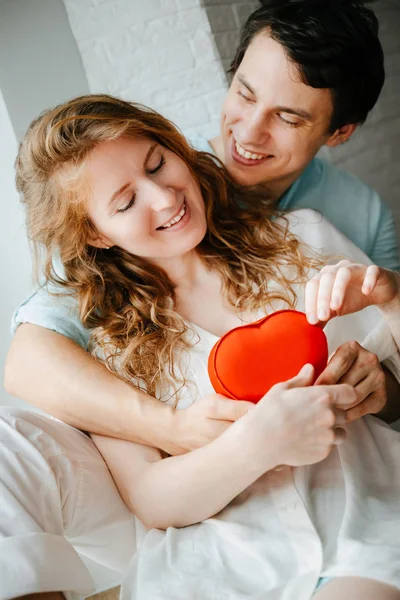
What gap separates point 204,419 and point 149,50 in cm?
160

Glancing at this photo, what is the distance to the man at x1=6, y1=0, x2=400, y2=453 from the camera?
141 centimetres

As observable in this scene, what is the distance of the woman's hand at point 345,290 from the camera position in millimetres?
1149

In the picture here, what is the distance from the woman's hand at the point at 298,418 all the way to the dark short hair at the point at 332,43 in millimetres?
853

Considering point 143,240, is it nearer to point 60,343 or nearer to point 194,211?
point 194,211

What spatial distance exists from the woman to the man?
0.21 ft

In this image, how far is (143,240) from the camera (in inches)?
57.3

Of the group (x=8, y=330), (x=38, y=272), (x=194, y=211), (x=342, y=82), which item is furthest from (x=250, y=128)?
(x=8, y=330)

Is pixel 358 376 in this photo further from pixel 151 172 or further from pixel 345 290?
pixel 151 172

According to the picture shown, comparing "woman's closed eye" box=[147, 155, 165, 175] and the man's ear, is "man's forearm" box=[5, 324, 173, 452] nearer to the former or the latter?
"woman's closed eye" box=[147, 155, 165, 175]

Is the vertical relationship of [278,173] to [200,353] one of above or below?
above

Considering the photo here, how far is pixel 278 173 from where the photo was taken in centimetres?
187

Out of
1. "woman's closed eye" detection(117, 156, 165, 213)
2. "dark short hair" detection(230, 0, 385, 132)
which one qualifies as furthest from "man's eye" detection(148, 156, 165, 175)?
"dark short hair" detection(230, 0, 385, 132)

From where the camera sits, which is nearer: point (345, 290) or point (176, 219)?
point (345, 290)

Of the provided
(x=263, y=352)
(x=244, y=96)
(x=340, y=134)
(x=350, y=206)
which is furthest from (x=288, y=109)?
(x=263, y=352)
